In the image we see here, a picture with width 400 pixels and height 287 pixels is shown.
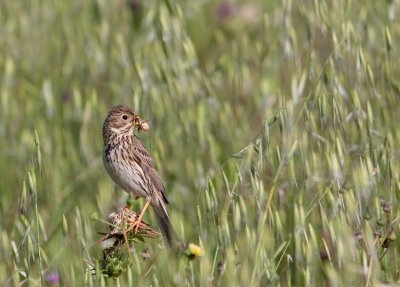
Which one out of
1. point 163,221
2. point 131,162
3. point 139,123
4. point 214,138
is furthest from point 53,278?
point 214,138

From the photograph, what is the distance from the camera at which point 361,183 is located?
314cm

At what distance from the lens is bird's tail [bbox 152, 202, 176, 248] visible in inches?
151

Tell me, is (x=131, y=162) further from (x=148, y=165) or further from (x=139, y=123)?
(x=139, y=123)

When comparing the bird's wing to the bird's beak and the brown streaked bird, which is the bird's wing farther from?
the bird's beak

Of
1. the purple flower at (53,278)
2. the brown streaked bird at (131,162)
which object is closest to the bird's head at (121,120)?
the brown streaked bird at (131,162)

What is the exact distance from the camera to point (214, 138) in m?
5.07

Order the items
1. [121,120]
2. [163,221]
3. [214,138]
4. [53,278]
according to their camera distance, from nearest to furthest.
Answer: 1. [53,278]
2. [163,221]
3. [121,120]
4. [214,138]

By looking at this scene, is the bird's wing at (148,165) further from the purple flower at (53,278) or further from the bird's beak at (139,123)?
the purple flower at (53,278)

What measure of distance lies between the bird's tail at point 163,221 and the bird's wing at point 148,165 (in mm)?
61

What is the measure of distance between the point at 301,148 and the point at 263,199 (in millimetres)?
374

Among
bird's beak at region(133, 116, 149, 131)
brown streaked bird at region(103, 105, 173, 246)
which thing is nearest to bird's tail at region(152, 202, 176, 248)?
brown streaked bird at region(103, 105, 173, 246)

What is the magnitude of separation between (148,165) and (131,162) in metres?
0.07

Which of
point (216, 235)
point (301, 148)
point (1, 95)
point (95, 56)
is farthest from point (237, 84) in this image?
point (216, 235)

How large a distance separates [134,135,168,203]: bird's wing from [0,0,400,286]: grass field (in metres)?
0.06
